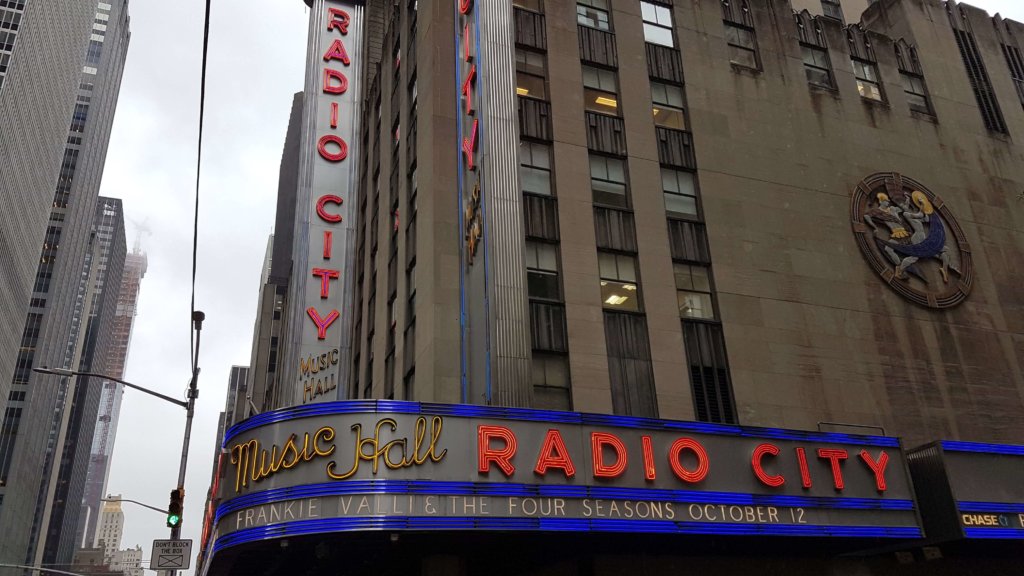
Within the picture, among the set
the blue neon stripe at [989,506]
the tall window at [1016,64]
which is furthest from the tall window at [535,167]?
the tall window at [1016,64]

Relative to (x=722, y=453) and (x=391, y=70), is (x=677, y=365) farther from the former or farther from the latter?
(x=391, y=70)

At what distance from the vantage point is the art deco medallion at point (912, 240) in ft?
109

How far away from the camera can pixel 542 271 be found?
93.1 ft

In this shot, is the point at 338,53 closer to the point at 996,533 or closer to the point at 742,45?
the point at 742,45

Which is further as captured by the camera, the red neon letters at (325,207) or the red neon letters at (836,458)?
the red neon letters at (325,207)

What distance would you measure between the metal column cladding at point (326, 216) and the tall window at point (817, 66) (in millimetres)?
27075

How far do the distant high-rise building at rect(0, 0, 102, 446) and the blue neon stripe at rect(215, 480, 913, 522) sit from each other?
118 meters

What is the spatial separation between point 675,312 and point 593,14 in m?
Answer: 13.3

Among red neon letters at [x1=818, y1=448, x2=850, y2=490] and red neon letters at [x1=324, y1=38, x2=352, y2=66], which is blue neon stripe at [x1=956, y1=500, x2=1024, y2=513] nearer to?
red neon letters at [x1=818, y1=448, x2=850, y2=490]

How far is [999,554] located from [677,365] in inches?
508

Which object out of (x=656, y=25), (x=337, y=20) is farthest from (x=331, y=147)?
(x=656, y=25)

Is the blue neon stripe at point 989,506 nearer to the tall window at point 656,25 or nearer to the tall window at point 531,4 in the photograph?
the tall window at point 656,25

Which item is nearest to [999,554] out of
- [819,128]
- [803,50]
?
[819,128]

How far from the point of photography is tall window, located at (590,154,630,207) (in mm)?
30547
